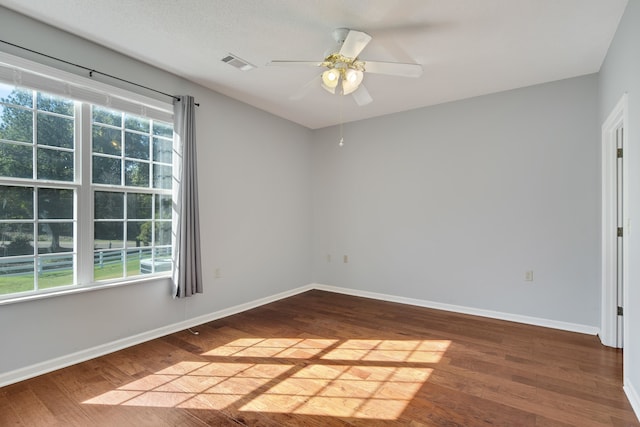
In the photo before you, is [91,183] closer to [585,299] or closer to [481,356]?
[481,356]

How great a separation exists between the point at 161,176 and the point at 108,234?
0.79 m

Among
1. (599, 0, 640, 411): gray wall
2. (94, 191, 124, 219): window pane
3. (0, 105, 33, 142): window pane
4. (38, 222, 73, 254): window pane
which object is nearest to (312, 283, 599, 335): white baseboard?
(599, 0, 640, 411): gray wall

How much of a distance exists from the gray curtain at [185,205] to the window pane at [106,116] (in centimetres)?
53

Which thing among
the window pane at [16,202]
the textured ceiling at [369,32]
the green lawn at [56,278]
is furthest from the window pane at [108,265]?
the textured ceiling at [369,32]

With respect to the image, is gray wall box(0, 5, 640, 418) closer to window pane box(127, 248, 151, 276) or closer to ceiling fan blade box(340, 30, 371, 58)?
window pane box(127, 248, 151, 276)

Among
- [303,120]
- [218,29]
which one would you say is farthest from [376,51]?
[303,120]

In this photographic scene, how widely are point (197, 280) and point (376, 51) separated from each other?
2.93m

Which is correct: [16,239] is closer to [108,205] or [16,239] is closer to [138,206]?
[108,205]

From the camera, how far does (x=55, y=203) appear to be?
8.66 feet

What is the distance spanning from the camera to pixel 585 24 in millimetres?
2463

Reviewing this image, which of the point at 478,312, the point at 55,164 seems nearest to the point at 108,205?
the point at 55,164

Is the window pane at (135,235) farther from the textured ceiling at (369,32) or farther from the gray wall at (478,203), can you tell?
the gray wall at (478,203)

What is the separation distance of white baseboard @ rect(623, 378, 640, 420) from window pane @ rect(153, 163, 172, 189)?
4.22 meters

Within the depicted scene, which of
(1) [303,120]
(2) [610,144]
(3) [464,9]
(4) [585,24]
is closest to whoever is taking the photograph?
(3) [464,9]
